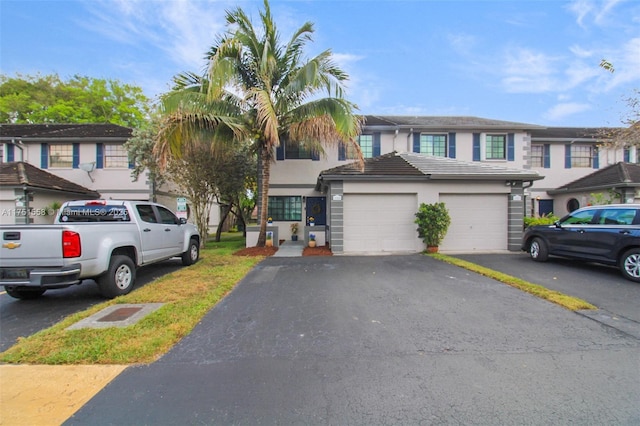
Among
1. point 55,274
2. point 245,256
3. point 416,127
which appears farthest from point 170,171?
point 416,127

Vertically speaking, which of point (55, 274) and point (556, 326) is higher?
point (55, 274)

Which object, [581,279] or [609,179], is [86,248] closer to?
[581,279]

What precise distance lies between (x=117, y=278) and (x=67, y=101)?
2710cm

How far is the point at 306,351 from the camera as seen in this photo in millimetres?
3326

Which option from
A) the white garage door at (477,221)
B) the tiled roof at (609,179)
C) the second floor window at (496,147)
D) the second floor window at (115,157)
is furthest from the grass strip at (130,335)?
the tiled roof at (609,179)

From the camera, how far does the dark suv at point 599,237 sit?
642 centimetres

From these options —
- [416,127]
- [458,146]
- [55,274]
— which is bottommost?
[55,274]

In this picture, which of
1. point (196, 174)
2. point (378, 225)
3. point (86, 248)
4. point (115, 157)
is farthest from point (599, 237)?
point (115, 157)

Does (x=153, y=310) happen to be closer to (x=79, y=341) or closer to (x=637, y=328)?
(x=79, y=341)

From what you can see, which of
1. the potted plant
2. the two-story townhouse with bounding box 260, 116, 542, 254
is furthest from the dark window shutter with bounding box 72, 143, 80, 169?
the potted plant

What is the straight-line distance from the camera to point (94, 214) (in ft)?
20.5

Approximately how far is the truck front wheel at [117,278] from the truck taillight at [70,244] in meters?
0.74

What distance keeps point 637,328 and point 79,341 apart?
7.66 m

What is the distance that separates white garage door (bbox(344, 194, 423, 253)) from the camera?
35.6 ft
